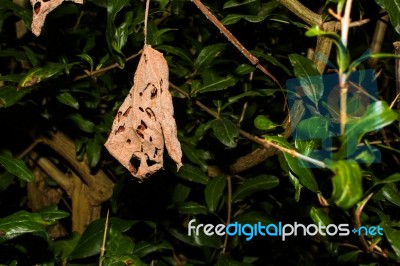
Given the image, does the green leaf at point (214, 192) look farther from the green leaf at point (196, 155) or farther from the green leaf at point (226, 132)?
the green leaf at point (226, 132)

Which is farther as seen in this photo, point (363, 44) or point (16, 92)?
point (363, 44)

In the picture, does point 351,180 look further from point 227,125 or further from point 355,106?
point 227,125

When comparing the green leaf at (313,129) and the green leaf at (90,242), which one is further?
the green leaf at (90,242)

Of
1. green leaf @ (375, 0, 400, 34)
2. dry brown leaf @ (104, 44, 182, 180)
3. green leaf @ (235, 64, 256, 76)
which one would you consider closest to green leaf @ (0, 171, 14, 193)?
green leaf @ (235, 64, 256, 76)

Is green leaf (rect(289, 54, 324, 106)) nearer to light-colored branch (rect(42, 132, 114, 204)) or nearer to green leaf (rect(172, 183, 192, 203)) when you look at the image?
green leaf (rect(172, 183, 192, 203))

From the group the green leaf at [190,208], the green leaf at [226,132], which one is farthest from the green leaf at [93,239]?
the green leaf at [226,132]

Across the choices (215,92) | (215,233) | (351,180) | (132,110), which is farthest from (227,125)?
(351,180)
